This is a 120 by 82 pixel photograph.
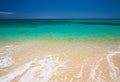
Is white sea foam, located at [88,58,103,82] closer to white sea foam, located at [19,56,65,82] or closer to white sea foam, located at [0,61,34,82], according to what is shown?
white sea foam, located at [19,56,65,82]

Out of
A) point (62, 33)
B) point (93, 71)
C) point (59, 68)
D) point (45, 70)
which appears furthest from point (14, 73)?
point (62, 33)

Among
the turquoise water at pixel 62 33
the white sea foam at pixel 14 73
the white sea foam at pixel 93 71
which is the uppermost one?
the turquoise water at pixel 62 33

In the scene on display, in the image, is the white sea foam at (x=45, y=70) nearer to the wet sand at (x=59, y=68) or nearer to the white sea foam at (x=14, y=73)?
the wet sand at (x=59, y=68)

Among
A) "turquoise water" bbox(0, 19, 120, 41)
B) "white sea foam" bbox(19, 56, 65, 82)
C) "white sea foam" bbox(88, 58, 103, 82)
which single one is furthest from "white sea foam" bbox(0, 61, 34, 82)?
"turquoise water" bbox(0, 19, 120, 41)

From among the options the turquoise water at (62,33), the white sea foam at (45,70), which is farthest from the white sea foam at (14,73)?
the turquoise water at (62,33)

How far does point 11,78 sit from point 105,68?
9.69 ft

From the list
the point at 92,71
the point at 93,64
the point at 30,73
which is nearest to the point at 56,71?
the point at 30,73

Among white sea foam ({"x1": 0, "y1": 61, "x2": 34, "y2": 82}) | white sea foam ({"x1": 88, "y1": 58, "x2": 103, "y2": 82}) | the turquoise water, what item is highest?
the turquoise water

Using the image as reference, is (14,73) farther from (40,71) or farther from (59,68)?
(59,68)

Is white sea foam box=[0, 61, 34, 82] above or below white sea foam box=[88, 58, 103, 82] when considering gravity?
above

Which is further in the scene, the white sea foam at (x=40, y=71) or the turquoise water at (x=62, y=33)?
the turquoise water at (x=62, y=33)

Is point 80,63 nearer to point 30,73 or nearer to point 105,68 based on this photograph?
point 105,68

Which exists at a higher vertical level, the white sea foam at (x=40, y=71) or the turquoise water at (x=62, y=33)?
the turquoise water at (x=62, y=33)

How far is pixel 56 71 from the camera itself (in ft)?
13.4
